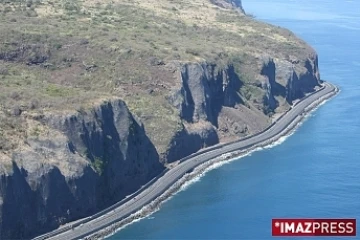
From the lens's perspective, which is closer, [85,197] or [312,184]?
[85,197]

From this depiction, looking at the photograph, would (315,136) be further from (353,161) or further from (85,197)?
(85,197)

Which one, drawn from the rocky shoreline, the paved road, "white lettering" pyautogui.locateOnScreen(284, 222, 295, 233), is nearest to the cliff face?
the paved road

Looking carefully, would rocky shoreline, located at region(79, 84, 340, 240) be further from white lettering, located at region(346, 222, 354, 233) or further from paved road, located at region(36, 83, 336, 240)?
white lettering, located at region(346, 222, 354, 233)

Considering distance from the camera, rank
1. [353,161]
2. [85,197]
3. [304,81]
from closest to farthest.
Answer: [85,197] < [353,161] < [304,81]

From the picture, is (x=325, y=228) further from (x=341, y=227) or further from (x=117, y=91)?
(x=117, y=91)

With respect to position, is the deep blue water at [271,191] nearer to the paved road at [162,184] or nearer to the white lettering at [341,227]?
the paved road at [162,184]

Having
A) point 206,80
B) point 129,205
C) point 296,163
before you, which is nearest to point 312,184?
point 296,163

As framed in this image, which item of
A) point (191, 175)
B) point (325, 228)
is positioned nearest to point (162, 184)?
point (191, 175)
